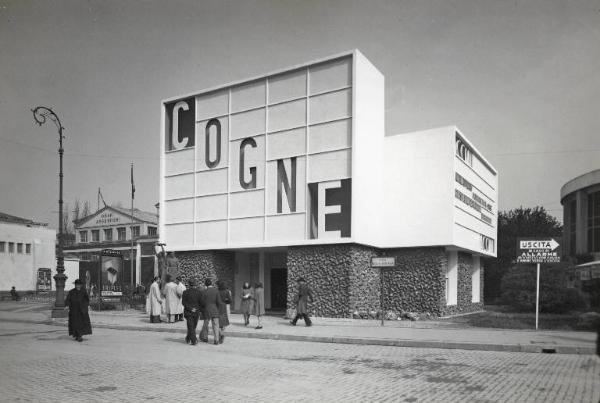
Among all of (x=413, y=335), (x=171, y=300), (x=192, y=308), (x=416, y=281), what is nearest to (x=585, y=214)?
(x=416, y=281)

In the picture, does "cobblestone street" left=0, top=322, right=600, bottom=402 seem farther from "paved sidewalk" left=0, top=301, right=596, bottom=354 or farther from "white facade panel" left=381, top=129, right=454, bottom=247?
"white facade panel" left=381, top=129, right=454, bottom=247

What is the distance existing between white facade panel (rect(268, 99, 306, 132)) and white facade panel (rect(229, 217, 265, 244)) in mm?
4758

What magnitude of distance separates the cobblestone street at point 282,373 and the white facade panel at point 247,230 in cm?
1292

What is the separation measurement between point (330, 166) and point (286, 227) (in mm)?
3775

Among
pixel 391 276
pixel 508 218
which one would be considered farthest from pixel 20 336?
pixel 508 218

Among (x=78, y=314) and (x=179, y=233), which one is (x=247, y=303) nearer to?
(x=78, y=314)

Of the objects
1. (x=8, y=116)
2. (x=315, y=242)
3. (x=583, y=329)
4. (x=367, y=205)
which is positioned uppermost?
(x=8, y=116)

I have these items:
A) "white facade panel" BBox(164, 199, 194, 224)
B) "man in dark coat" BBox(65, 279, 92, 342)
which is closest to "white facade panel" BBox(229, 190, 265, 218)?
"white facade panel" BBox(164, 199, 194, 224)

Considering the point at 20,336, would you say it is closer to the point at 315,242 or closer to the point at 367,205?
the point at 315,242

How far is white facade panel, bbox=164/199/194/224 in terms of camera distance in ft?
104

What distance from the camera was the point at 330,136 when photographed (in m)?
26.9

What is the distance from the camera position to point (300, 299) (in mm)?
21703

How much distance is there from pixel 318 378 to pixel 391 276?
1947 centimetres

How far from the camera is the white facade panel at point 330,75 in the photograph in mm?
26719
